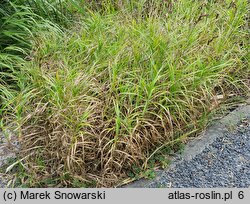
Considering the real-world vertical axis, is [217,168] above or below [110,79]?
below

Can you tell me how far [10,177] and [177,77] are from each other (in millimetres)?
1331

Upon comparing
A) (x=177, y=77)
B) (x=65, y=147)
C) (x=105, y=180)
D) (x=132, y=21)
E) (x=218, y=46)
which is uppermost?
(x=132, y=21)

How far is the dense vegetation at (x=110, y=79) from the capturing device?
311 centimetres

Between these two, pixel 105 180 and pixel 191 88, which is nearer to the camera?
pixel 105 180

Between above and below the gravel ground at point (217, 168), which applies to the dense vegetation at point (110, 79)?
above

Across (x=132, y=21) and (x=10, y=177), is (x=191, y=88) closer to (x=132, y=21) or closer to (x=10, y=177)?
(x=132, y=21)

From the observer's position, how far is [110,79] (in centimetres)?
340

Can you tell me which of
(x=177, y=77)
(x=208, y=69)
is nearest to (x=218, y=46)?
(x=208, y=69)

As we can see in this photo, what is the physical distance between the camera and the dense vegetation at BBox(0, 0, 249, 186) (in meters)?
3.11

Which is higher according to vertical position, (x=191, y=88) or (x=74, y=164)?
(x=191, y=88)

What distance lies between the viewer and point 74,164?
10.0ft

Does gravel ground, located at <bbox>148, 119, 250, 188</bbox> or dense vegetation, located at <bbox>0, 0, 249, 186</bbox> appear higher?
dense vegetation, located at <bbox>0, 0, 249, 186</bbox>

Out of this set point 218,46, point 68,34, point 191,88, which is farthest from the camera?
point 68,34

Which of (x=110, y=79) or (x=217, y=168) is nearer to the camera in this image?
(x=217, y=168)
